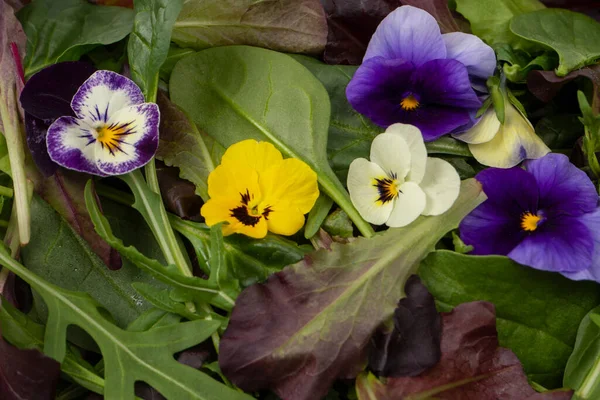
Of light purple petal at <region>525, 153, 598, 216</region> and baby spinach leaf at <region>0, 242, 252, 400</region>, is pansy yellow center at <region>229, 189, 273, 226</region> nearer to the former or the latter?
baby spinach leaf at <region>0, 242, 252, 400</region>

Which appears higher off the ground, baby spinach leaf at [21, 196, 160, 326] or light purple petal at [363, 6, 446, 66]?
light purple petal at [363, 6, 446, 66]

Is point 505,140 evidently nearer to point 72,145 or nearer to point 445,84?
point 445,84

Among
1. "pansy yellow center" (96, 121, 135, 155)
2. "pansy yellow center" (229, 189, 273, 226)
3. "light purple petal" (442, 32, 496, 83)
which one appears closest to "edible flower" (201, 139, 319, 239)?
"pansy yellow center" (229, 189, 273, 226)

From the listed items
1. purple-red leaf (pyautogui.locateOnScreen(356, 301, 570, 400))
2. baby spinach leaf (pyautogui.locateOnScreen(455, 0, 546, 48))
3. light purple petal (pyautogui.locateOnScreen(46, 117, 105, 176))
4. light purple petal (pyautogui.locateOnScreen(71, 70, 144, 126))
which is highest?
baby spinach leaf (pyautogui.locateOnScreen(455, 0, 546, 48))

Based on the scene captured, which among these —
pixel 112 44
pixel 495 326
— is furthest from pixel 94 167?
pixel 495 326

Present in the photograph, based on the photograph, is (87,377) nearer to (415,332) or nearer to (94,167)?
(94,167)

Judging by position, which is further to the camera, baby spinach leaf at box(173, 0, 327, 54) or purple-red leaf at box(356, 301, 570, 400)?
baby spinach leaf at box(173, 0, 327, 54)

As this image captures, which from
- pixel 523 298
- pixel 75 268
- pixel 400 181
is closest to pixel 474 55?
pixel 400 181

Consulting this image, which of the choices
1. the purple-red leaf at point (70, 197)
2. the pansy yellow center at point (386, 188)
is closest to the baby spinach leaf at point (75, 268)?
the purple-red leaf at point (70, 197)
